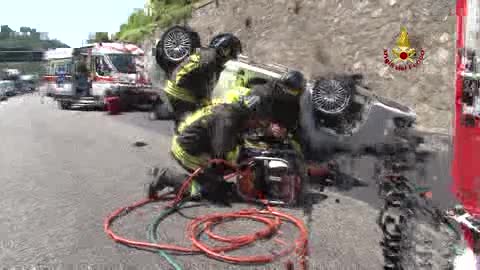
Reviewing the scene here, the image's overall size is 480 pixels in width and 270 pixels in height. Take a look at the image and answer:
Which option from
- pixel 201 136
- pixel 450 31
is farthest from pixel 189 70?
pixel 450 31

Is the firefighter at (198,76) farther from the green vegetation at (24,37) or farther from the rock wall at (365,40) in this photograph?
the green vegetation at (24,37)

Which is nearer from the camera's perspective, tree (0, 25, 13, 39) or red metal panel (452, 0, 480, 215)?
red metal panel (452, 0, 480, 215)

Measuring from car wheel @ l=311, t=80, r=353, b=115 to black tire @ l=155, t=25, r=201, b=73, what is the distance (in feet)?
16.6

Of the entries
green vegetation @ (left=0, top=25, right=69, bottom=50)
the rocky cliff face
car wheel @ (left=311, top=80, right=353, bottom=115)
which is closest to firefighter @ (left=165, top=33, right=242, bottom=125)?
car wheel @ (left=311, top=80, right=353, bottom=115)

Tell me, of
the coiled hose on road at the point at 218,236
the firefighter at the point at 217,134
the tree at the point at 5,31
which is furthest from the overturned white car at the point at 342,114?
the tree at the point at 5,31

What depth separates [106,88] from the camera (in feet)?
66.1

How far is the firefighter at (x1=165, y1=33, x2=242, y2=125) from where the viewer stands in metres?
6.30

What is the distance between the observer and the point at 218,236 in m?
4.70

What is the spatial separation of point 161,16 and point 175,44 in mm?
19332

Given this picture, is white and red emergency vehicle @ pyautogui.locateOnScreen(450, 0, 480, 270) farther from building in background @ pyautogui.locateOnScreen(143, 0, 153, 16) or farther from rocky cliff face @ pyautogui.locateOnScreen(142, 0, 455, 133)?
building in background @ pyautogui.locateOnScreen(143, 0, 153, 16)

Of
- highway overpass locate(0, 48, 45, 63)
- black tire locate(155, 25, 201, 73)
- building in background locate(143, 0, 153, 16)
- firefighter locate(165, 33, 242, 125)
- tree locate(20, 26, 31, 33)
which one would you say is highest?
tree locate(20, 26, 31, 33)

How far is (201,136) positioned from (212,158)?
10.8 inches

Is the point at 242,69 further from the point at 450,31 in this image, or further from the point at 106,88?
the point at 106,88

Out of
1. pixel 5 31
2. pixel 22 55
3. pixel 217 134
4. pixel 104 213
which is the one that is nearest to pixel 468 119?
pixel 217 134
